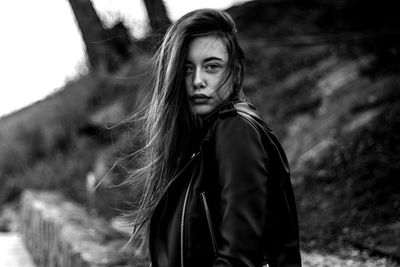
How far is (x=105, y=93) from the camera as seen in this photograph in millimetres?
9164

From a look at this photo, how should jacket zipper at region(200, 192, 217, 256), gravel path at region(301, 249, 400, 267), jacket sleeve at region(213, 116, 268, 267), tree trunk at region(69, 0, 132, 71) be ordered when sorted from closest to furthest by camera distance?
jacket sleeve at region(213, 116, 268, 267) → jacket zipper at region(200, 192, 217, 256) → gravel path at region(301, 249, 400, 267) → tree trunk at region(69, 0, 132, 71)

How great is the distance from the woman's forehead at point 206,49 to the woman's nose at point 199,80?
0.16 ft

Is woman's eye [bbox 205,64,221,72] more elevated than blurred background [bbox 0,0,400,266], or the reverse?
woman's eye [bbox 205,64,221,72]

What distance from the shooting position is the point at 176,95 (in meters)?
1.76

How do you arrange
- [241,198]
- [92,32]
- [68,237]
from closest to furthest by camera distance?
[241,198], [68,237], [92,32]

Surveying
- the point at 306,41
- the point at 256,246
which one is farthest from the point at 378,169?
the point at 306,41

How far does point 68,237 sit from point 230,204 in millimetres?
2829

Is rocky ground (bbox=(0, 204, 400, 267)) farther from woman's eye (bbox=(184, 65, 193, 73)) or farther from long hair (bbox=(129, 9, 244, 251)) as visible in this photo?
woman's eye (bbox=(184, 65, 193, 73))

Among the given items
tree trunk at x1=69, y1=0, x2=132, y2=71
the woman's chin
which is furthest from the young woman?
tree trunk at x1=69, y1=0, x2=132, y2=71

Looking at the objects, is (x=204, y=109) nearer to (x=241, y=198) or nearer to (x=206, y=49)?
(x=206, y=49)

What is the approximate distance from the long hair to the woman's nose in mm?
65

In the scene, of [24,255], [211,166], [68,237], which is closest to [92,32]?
[24,255]

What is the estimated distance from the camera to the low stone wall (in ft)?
10.6

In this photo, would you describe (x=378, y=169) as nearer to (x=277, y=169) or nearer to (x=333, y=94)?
(x=333, y=94)
